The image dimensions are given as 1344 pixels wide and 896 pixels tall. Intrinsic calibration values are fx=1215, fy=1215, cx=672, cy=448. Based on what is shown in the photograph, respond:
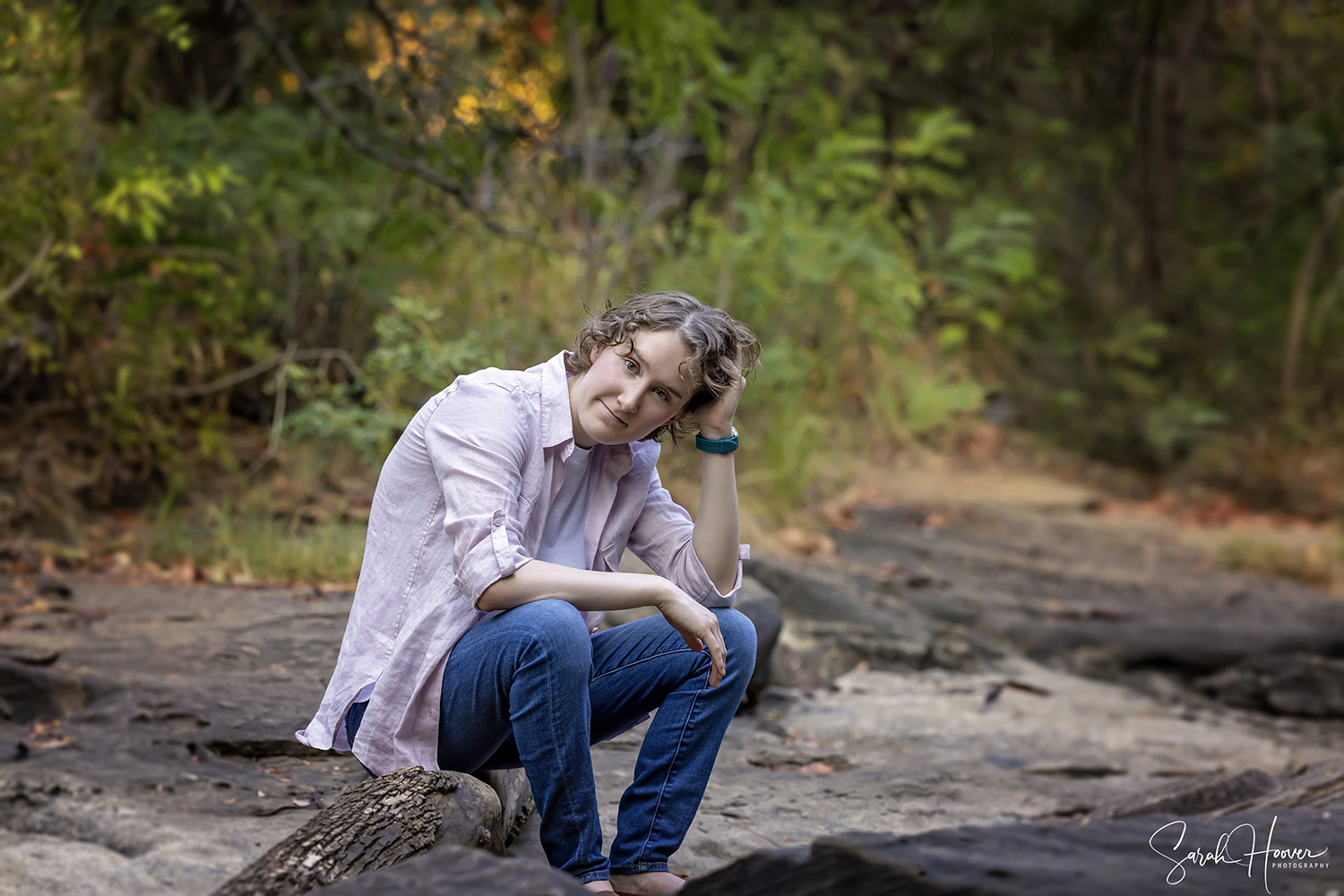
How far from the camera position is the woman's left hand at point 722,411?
252 cm

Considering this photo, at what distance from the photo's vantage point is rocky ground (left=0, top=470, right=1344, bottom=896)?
267 cm

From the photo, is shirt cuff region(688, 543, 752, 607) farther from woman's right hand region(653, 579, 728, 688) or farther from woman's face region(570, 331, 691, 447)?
woman's face region(570, 331, 691, 447)

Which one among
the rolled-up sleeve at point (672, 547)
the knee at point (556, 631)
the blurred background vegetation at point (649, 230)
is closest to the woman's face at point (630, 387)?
the rolled-up sleeve at point (672, 547)

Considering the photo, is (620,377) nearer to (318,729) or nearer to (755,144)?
(318,729)

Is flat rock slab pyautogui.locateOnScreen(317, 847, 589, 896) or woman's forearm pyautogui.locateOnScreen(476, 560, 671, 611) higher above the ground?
woman's forearm pyautogui.locateOnScreen(476, 560, 671, 611)

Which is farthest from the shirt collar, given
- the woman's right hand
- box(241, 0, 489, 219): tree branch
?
box(241, 0, 489, 219): tree branch

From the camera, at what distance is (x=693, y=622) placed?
2.29 metres

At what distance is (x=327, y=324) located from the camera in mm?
6000

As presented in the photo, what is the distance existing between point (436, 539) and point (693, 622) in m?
0.51

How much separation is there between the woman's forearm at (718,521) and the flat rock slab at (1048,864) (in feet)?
2.47

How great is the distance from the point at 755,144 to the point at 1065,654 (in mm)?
4691

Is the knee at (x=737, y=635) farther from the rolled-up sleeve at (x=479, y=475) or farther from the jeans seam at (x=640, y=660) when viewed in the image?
the rolled-up sleeve at (x=479, y=475)

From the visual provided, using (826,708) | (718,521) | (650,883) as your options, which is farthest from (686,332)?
(826,708)

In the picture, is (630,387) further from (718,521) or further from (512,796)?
(512,796)
